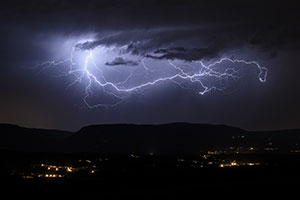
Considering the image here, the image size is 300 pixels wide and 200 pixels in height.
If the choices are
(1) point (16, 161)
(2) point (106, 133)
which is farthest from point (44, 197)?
(2) point (106, 133)

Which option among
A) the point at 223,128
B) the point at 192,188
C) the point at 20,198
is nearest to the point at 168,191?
the point at 192,188

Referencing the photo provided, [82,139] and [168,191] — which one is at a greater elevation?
[82,139]

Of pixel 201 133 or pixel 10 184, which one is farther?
pixel 201 133

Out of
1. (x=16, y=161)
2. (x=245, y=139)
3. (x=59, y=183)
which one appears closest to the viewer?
(x=59, y=183)

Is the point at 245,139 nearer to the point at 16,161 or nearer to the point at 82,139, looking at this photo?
the point at 82,139

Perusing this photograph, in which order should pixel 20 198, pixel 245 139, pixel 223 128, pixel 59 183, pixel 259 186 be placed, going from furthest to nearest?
pixel 223 128 → pixel 245 139 → pixel 59 183 → pixel 259 186 → pixel 20 198

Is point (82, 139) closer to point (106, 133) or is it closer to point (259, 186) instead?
point (106, 133)

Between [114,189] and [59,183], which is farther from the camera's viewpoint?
[59,183]

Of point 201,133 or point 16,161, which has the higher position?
point 201,133

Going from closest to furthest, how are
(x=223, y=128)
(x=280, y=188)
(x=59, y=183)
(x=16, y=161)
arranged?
(x=280, y=188), (x=59, y=183), (x=16, y=161), (x=223, y=128)
